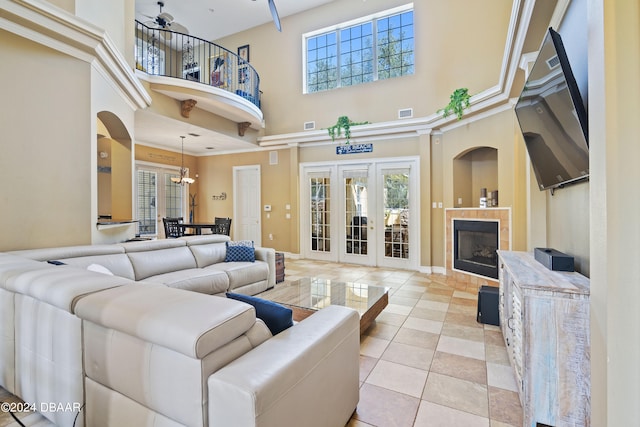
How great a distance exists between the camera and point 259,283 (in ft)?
14.0

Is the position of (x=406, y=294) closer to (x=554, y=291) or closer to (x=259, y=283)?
(x=259, y=283)

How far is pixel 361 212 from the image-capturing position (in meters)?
6.57

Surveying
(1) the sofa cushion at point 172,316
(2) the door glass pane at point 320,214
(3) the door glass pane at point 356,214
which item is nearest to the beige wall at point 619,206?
(1) the sofa cushion at point 172,316

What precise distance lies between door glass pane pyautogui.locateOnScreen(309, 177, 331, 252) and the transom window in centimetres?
234

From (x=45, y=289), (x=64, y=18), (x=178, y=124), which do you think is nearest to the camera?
(x=45, y=289)

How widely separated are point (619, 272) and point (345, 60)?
6.88 meters

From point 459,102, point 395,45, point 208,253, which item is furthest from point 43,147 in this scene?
point 395,45

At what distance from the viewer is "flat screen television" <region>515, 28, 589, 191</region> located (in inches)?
67.6

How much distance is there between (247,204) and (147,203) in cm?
250

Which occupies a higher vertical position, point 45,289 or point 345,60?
point 345,60

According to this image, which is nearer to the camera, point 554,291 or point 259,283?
point 554,291

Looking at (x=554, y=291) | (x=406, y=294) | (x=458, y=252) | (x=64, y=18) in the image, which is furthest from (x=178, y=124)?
(x=554, y=291)

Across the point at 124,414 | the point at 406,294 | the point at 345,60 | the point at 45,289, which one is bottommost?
the point at 406,294

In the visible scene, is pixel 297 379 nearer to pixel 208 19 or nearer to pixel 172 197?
pixel 172 197
